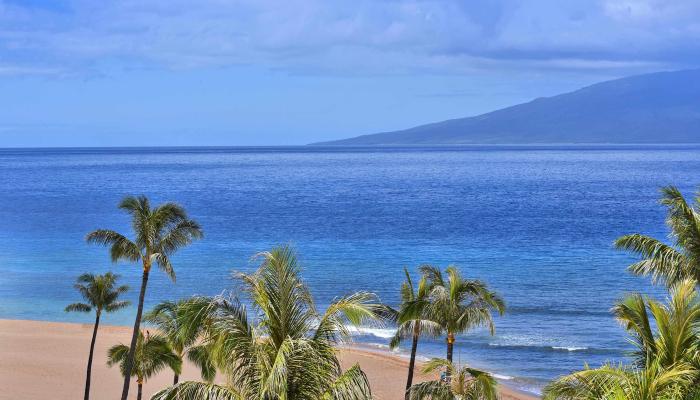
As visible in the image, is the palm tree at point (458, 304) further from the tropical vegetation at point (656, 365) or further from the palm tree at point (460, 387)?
the tropical vegetation at point (656, 365)

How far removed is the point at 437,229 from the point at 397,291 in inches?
1414

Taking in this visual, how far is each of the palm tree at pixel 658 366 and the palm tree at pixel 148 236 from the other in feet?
43.4

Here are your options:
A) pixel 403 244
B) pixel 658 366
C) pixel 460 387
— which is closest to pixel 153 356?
pixel 460 387

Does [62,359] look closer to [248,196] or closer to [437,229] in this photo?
[437,229]

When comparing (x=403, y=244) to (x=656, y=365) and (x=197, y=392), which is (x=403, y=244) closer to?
(x=656, y=365)

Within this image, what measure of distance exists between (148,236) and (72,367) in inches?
679

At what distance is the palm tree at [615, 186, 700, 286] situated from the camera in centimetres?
2042

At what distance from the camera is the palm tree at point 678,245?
20422mm

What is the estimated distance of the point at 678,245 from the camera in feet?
69.2

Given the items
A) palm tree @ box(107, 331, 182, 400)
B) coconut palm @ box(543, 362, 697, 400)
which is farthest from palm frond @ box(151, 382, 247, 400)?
palm tree @ box(107, 331, 182, 400)

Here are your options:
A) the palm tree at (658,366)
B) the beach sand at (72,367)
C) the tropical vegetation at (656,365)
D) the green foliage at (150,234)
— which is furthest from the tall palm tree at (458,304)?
the beach sand at (72,367)

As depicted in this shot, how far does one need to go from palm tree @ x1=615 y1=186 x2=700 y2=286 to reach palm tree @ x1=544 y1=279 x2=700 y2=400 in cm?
450

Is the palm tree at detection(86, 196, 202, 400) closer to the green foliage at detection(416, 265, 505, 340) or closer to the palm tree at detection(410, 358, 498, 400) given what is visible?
the green foliage at detection(416, 265, 505, 340)

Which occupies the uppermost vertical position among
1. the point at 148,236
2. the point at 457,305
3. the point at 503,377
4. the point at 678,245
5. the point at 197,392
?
the point at 678,245
